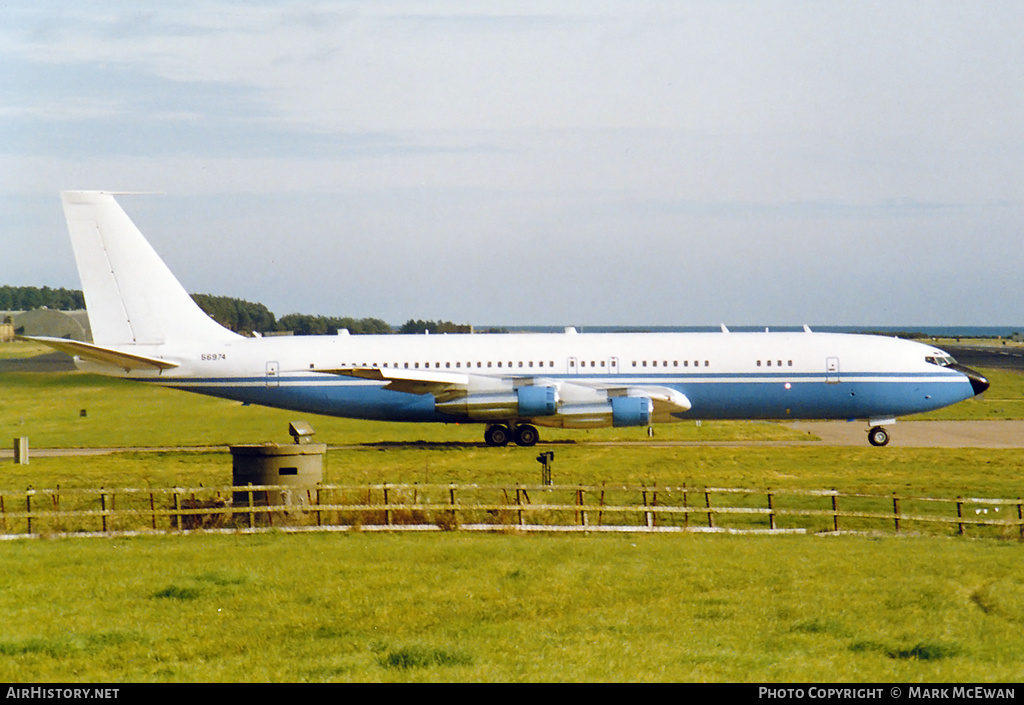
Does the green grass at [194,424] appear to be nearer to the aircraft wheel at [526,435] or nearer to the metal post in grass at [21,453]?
the aircraft wheel at [526,435]

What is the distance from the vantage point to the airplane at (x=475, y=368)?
4341 cm

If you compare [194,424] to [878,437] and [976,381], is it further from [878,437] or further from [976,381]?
[976,381]

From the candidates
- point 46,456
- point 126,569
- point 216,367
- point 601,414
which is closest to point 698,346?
point 601,414

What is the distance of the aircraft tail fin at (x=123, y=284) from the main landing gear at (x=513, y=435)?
1186 cm

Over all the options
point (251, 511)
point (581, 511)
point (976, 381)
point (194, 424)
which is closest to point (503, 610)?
point (581, 511)

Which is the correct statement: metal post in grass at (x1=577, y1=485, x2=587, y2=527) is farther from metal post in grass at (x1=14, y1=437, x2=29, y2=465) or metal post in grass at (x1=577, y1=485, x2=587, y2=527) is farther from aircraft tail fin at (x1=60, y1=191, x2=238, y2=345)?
aircraft tail fin at (x1=60, y1=191, x2=238, y2=345)

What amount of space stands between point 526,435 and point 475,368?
3.45 meters

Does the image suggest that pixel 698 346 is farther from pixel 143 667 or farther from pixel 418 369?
pixel 143 667

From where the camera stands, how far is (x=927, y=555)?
2206 centimetres

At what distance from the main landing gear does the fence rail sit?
13.6 m

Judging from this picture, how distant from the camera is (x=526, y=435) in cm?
4428

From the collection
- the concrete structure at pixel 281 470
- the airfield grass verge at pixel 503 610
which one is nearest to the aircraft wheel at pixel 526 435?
the concrete structure at pixel 281 470

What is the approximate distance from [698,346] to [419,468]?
13.5m

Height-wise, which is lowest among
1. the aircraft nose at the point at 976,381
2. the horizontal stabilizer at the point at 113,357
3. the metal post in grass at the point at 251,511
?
the metal post in grass at the point at 251,511
